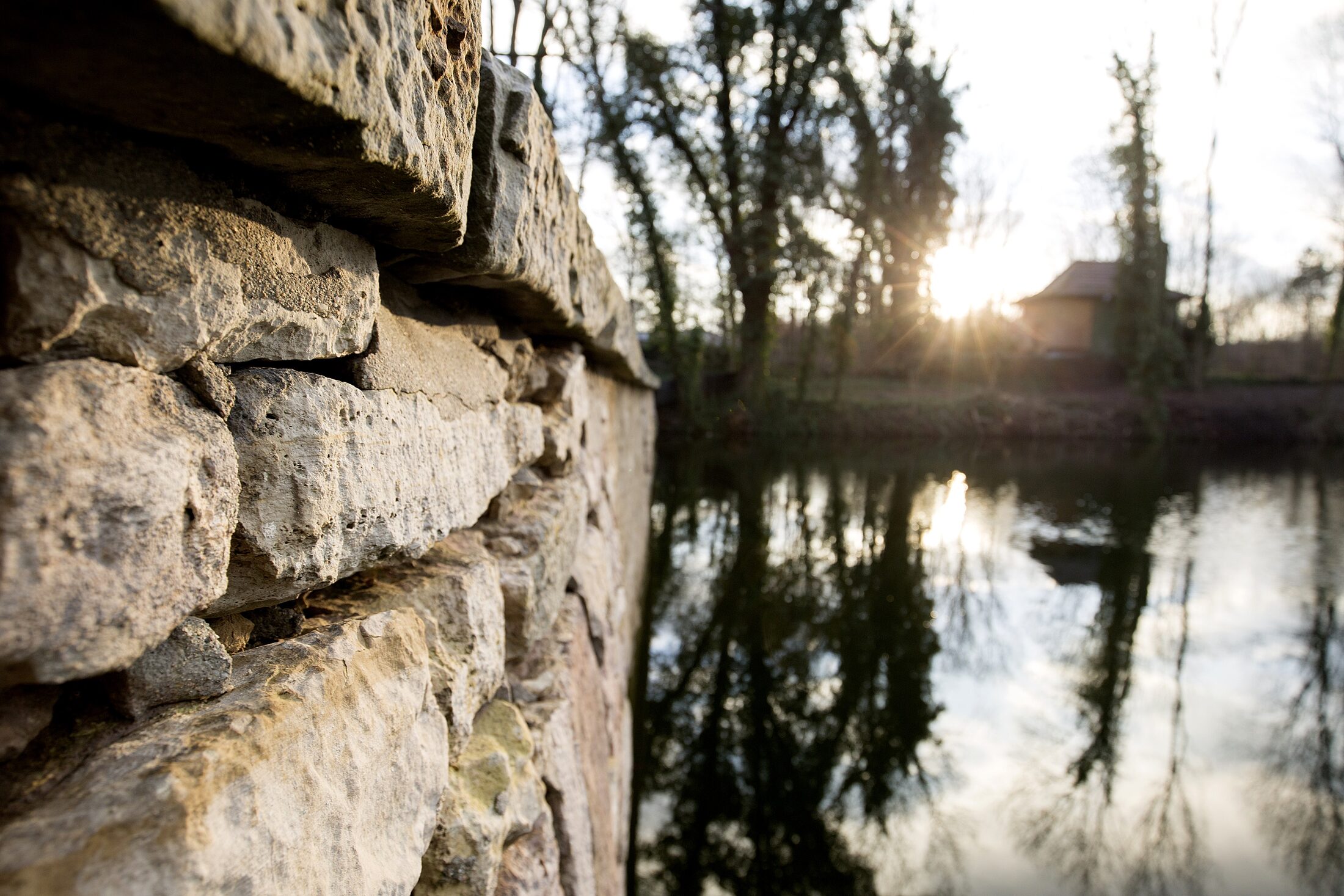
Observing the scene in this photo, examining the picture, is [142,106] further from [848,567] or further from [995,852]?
[848,567]

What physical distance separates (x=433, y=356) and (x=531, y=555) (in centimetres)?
59

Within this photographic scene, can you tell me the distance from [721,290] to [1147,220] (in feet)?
42.9

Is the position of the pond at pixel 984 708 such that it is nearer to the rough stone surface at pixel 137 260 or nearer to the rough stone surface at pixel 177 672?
the rough stone surface at pixel 177 672

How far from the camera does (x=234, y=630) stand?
0.98 m

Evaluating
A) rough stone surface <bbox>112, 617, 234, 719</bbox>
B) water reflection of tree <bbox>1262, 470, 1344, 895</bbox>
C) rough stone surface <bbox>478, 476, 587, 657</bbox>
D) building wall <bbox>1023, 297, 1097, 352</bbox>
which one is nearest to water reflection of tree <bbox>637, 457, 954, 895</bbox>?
water reflection of tree <bbox>1262, 470, 1344, 895</bbox>

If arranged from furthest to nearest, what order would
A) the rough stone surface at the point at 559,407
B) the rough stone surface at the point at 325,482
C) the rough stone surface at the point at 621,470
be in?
the rough stone surface at the point at 621,470 → the rough stone surface at the point at 559,407 → the rough stone surface at the point at 325,482

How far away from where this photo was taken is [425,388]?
53.7 inches

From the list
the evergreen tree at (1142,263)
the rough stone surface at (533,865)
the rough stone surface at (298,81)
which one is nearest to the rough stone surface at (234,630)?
the rough stone surface at (298,81)

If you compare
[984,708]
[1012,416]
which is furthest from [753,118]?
[984,708]

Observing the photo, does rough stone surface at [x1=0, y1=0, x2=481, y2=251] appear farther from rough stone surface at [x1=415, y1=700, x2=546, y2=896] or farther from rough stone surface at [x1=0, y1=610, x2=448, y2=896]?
rough stone surface at [x1=415, y1=700, x2=546, y2=896]

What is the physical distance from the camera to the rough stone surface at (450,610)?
48.8 inches

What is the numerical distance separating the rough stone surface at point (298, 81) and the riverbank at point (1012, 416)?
57.1 ft

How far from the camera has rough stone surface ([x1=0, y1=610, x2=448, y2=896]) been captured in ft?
2.08

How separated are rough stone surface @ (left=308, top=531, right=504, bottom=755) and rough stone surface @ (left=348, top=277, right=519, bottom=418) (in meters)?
0.29
